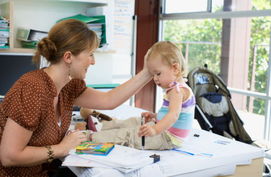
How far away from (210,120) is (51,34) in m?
1.54

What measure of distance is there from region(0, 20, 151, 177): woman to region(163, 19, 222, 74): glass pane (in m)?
2.59

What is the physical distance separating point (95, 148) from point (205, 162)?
0.46 m

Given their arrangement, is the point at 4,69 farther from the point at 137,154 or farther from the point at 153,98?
the point at 153,98

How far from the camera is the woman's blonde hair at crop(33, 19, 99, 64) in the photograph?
1466 millimetres

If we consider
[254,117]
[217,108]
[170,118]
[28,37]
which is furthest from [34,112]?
[254,117]

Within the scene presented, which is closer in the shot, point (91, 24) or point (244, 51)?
point (91, 24)

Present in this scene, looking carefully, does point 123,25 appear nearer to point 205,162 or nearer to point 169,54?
point 169,54

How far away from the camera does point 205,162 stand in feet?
4.75

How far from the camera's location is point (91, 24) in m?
2.66

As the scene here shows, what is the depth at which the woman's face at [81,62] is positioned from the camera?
1.50m

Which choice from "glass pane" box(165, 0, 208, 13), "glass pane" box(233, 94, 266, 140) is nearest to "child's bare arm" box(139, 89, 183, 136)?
"glass pane" box(233, 94, 266, 140)

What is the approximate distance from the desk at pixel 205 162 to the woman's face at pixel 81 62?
1.36 ft

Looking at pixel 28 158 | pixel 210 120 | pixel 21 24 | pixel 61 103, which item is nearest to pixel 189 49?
pixel 210 120

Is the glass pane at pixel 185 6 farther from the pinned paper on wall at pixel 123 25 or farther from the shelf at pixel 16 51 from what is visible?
the shelf at pixel 16 51
